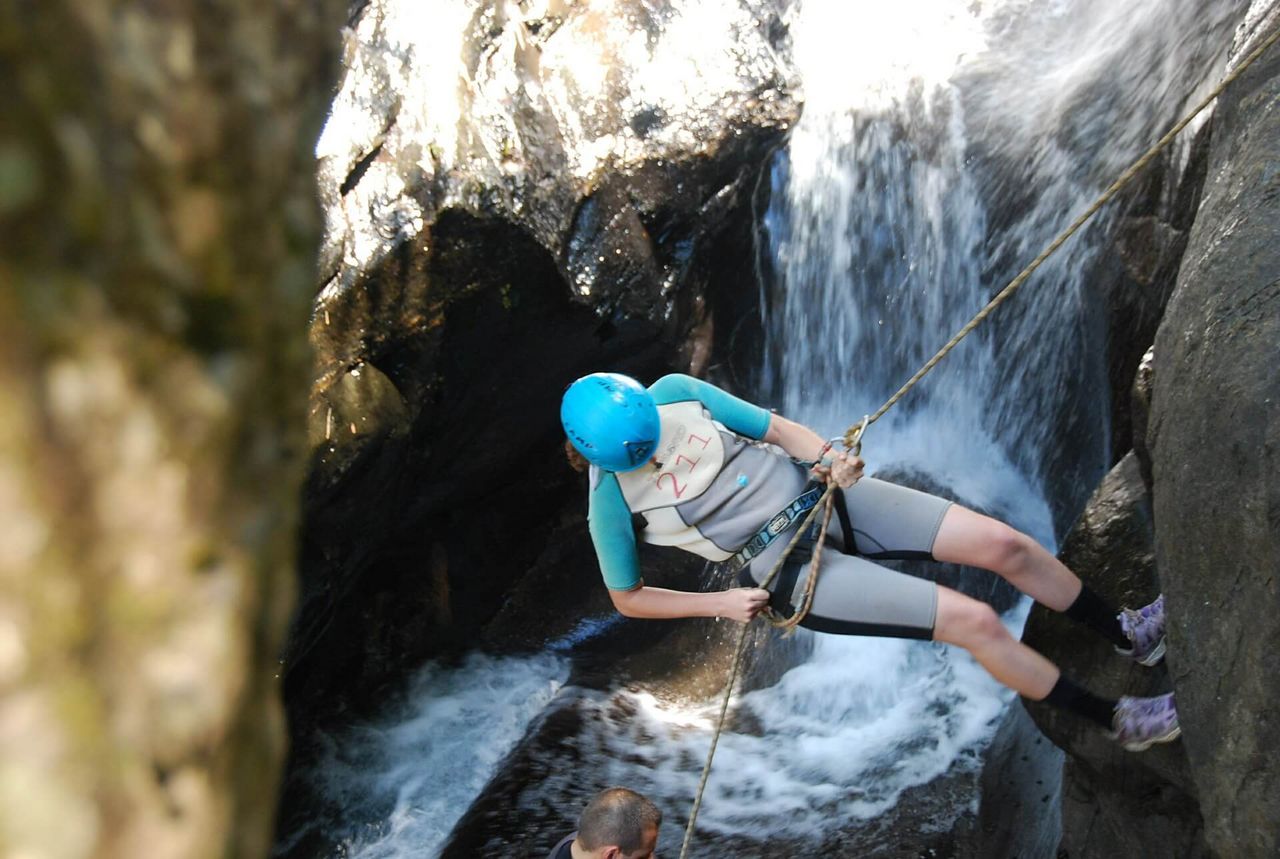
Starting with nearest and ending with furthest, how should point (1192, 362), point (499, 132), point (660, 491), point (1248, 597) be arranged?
point (1248, 597) < point (1192, 362) < point (660, 491) < point (499, 132)

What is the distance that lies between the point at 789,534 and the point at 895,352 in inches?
151

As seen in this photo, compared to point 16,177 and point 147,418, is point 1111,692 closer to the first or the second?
point 147,418

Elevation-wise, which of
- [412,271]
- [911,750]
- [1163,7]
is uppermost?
[1163,7]

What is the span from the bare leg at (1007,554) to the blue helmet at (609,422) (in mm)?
1087

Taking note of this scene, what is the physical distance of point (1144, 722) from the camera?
3266 millimetres

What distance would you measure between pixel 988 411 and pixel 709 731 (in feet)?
8.41

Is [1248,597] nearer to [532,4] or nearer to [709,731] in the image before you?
[709,731]

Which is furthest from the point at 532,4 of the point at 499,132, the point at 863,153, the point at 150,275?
the point at 150,275

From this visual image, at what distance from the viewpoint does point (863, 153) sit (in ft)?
23.5

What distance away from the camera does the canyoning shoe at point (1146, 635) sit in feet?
11.5

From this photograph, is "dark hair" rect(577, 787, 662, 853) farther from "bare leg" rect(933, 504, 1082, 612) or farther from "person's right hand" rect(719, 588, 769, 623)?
"bare leg" rect(933, 504, 1082, 612)

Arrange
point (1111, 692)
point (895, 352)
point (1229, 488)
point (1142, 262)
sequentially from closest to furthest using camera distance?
point (1229, 488) → point (1111, 692) → point (1142, 262) → point (895, 352)

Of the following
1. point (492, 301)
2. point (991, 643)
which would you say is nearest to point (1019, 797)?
point (991, 643)

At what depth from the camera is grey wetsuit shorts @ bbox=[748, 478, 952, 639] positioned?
3314 millimetres
